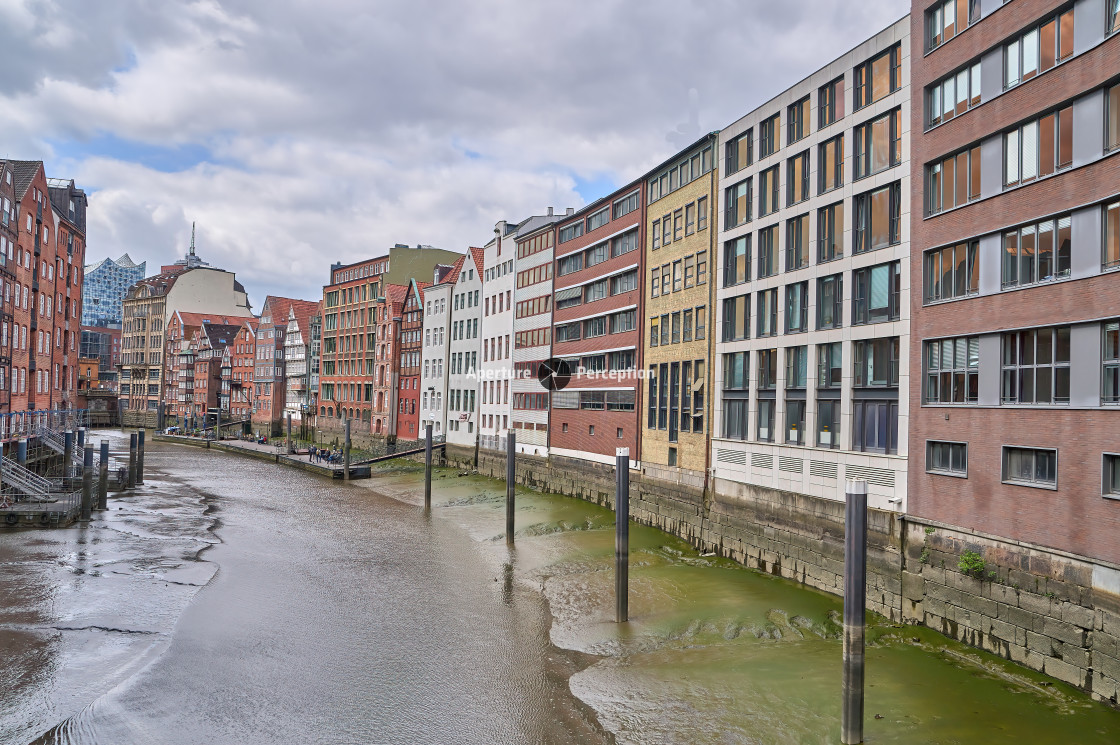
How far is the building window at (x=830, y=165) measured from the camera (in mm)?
28141

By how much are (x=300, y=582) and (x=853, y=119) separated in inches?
979

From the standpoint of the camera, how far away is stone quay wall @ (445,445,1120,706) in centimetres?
1656

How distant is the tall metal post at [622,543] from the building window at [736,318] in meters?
12.5

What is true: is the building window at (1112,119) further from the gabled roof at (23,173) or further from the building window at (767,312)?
the gabled roof at (23,173)

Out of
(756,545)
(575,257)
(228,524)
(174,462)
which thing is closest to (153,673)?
(756,545)

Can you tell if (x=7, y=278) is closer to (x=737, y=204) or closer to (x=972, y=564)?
(x=737, y=204)

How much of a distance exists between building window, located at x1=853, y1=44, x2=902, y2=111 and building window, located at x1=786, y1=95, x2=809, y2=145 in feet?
9.49

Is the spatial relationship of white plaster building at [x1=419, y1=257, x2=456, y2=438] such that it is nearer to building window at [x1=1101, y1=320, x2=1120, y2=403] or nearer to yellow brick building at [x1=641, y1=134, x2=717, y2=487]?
yellow brick building at [x1=641, y1=134, x2=717, y2=487]

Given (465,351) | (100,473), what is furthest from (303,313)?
(100,473)

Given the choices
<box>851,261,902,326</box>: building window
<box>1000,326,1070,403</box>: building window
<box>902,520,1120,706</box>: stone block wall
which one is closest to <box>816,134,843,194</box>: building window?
<box>851,261,902,326</box>: building window

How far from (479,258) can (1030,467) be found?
5683cm

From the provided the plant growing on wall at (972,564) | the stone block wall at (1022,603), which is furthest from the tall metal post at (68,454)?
the plant growing on wall at (972,564)

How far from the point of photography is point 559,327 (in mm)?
56375

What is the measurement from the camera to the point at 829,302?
28.4 meters
